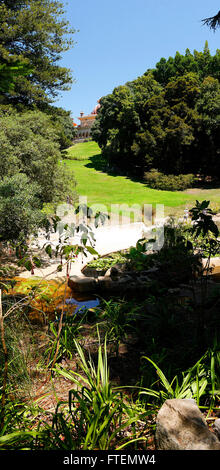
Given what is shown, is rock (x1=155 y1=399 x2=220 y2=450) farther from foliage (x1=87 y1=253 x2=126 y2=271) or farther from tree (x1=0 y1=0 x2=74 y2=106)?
tree (x1=0 y1=0 x2=74 y2=106)

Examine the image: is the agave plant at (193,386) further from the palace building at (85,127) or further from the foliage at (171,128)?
the palace building at (85,127)

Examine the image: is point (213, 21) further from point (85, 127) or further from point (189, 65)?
point (85, 127)

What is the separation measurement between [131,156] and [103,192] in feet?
25.2

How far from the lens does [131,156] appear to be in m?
25.2

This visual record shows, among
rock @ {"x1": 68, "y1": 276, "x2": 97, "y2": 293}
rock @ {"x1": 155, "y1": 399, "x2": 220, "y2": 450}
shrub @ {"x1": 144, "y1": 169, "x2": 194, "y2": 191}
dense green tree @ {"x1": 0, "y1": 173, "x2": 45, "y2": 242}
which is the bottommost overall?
rock @ {"x1": 68, "y1": 276, "x2": 97, "y2": 293}

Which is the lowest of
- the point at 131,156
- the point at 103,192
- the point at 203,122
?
the point at 103,192

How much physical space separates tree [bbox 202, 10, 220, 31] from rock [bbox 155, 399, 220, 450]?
19.9 ft

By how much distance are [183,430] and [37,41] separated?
1550 centimetres

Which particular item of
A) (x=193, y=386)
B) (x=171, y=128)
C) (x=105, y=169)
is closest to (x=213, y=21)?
(x=193, y=386)

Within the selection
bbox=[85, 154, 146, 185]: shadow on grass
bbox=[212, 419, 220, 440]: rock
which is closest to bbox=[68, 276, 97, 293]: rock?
bbox=[212, 419, 220, 440]: rock

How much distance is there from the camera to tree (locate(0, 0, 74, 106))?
12078 mm

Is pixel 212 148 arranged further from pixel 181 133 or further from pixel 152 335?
pixel 152 335

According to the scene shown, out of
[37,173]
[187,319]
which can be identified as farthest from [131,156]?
[187,319]
